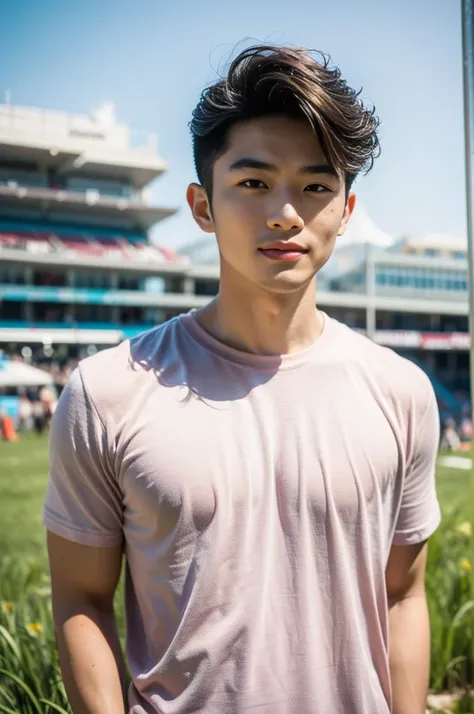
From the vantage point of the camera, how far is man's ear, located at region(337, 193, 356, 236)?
2.43 ft

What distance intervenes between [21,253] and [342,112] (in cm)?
246

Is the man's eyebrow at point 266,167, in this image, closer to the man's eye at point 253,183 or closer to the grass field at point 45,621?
the man's eye at point 253,183

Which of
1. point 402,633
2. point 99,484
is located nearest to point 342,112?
point 99,484

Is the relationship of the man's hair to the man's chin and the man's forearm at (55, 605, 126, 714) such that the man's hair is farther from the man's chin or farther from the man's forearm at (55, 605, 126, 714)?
the man's forearm at (55, 605, 126, 714)

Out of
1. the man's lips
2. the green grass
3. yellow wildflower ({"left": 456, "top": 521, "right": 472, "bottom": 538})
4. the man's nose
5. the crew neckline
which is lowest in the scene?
the green grass

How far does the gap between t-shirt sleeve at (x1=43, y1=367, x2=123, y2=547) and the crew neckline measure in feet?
0.45

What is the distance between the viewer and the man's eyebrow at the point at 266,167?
0.66 meters

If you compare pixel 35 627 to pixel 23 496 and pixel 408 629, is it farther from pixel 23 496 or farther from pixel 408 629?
pixel 23 496

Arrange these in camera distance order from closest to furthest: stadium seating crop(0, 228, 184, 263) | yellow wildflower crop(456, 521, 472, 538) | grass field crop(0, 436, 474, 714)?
grass field crop(0, 436, 474, 714)
yellow wildflower crop(456, 521, 472, 538)
stadium seating crop(0, 228, 184, 263)

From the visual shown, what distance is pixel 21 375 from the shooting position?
261 centimetres

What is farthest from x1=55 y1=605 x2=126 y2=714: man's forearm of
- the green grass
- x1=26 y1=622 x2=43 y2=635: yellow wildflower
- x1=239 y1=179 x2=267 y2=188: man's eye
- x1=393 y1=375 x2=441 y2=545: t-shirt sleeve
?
the green grass

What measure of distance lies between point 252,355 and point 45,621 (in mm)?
890

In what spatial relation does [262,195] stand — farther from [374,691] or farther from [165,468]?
[374,691]

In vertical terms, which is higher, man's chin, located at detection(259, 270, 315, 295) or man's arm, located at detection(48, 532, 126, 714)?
man's chin, located at detection(259, 270, 315, 295)
